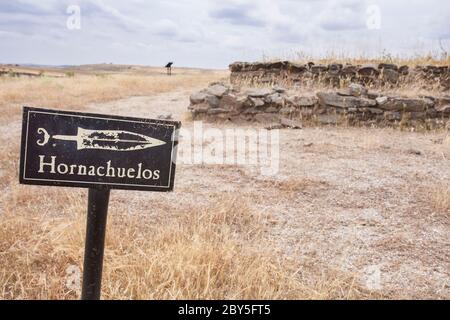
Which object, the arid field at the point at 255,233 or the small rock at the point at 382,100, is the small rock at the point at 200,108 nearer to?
the arid field at the point at 255,233

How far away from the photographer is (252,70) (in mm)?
11539

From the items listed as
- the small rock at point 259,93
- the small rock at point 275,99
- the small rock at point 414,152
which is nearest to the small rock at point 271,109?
the small rock at point 275,99

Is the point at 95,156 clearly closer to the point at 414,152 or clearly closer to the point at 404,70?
the point at 414,152

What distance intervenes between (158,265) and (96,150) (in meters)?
1.12

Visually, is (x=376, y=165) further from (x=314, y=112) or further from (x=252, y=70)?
(x=252, y=70)

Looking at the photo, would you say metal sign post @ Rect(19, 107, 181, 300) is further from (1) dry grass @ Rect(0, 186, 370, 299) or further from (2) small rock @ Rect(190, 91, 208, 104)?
(2) small rock @ Rect(190, 91, 208, 104)

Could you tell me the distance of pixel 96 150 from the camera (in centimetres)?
171

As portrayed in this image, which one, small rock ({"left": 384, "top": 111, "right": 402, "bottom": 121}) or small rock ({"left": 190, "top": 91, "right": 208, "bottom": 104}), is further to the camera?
small rock ({"left": 190, "top": 91, "right": 208, "bottom": 104})

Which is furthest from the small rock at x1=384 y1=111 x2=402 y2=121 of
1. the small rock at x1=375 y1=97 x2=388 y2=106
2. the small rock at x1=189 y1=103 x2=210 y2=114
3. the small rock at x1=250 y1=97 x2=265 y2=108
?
the small rock at x1=189 y1=103 x2=210 y2=114

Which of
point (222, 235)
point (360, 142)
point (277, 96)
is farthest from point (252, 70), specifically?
point (222, 235)

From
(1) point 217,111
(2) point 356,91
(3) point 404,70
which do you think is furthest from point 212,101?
(3) point 404,70

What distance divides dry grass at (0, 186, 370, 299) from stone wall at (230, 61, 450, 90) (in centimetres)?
795

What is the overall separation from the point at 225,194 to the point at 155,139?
2.69 metres

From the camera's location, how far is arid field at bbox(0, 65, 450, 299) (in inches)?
101
